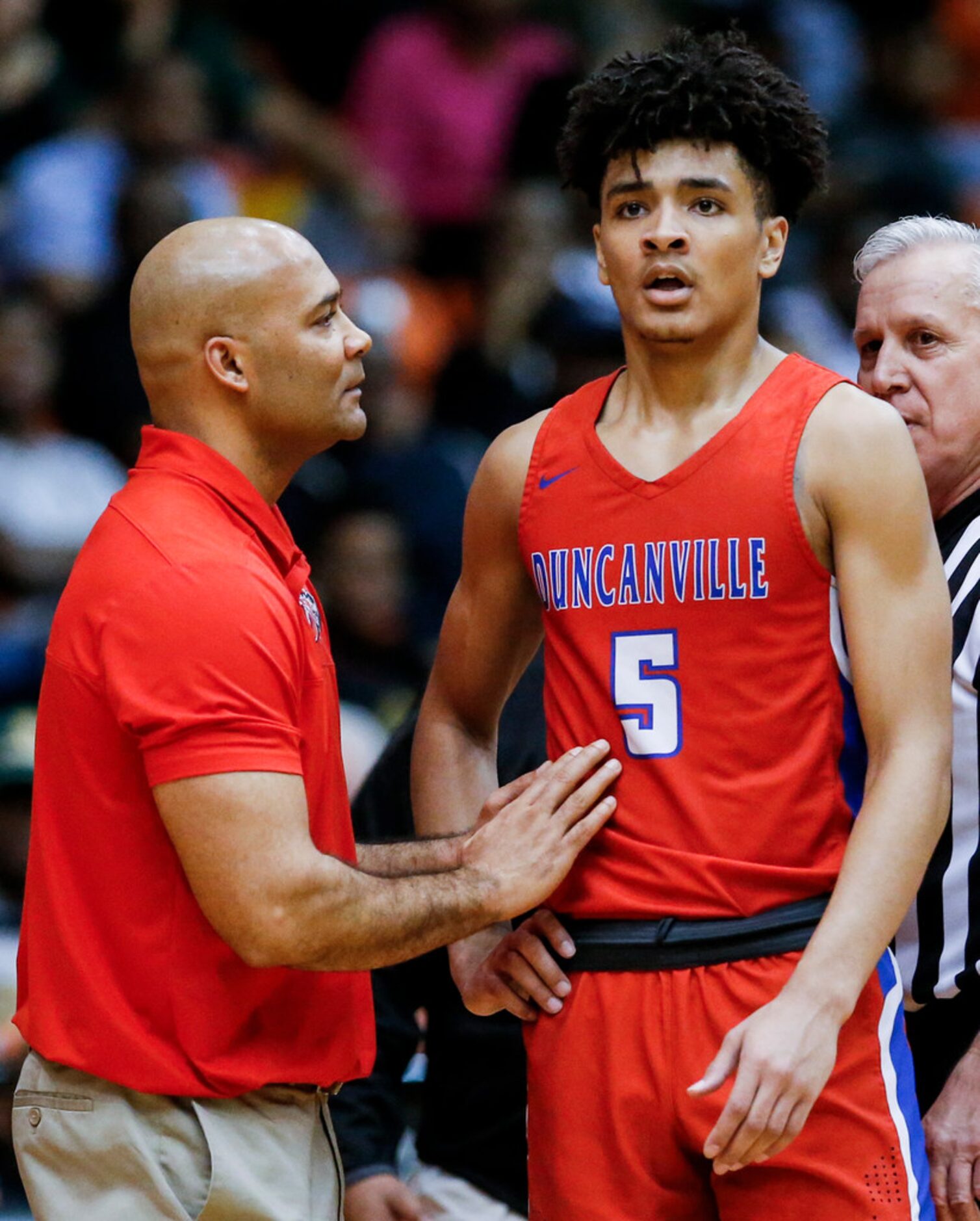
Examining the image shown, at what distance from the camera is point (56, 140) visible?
6801mm

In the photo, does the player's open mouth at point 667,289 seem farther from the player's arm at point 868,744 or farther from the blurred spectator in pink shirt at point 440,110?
the blurred spectator in pink shirt at point 440,110

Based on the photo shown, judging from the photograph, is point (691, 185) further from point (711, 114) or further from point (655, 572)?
point (655, 572)

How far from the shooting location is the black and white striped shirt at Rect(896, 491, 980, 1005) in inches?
121

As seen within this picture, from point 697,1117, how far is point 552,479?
0.97 meters

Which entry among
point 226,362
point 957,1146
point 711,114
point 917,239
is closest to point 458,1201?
point 957,1146

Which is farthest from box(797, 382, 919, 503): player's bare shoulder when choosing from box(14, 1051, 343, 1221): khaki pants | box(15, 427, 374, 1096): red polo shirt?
box(14, 1051, 343, 1221): khaki pants

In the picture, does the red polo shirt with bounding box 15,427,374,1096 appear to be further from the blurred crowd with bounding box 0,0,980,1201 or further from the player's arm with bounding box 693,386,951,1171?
the blurred crowd with bounding box 0,0,980,1201

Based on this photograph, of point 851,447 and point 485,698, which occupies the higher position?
point 851,447

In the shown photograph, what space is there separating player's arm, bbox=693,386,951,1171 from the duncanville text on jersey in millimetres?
110

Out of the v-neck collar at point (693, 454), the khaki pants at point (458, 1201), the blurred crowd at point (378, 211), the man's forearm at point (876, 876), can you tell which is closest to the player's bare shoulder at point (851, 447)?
the v-neck collar at point (693, 454)

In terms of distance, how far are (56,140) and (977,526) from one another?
15.0 feet

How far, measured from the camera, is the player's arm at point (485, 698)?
9.51 feet

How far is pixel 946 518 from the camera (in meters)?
3.30

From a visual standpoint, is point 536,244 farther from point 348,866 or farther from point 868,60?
point 348,866
